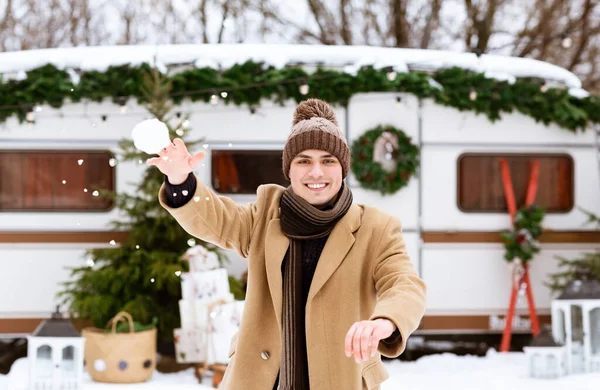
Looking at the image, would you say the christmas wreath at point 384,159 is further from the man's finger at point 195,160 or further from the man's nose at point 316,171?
the man's finger at point 195,160

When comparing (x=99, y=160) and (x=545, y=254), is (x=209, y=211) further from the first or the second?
(x=545, y=254)

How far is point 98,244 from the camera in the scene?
24.5 ft

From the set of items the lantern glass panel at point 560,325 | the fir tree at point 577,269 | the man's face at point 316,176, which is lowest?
the lantern glass panel at point 560,325

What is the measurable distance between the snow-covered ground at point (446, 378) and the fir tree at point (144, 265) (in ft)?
1.88

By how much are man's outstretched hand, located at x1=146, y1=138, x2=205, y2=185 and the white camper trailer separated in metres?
4.98

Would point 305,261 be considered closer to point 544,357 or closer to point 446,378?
point 446,378

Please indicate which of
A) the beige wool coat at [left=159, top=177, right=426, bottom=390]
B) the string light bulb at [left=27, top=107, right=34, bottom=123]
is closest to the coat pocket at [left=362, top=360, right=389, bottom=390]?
the beige wool coat at [left=159, top=177, right=426, bottom=390]

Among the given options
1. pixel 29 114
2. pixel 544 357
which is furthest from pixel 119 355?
pixel 544 357

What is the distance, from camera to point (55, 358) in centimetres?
622

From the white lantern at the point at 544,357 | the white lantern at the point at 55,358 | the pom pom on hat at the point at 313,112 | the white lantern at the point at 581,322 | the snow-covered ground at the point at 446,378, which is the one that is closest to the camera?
the pom pom on hat at the point at 313,112

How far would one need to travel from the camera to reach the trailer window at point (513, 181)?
788 cm

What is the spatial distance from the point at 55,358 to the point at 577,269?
4.61m

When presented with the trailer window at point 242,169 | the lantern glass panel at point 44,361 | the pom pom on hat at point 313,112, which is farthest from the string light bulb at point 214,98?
the pom pom on hat at point 313,112

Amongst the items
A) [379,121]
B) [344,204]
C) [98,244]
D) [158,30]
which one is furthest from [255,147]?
[158,30]
